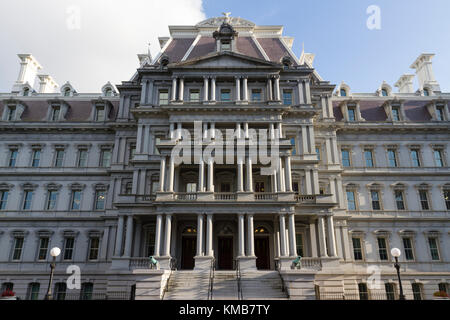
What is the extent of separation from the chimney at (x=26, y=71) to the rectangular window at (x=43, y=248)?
19548 mm

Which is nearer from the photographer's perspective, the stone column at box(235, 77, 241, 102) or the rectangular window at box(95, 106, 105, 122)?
the stone column at box(235, 77, 241, 102)

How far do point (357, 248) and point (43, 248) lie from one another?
Answer: 1124 inches

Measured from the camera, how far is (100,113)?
34438 millimetres

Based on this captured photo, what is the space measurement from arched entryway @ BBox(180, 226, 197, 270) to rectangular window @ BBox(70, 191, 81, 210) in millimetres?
11129

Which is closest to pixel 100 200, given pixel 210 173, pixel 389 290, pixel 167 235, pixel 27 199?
pixel 27 199

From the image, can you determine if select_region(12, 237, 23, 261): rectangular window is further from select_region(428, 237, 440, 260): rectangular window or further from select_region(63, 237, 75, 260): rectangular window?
select_region(428, 237, 440, 260): rectangular window

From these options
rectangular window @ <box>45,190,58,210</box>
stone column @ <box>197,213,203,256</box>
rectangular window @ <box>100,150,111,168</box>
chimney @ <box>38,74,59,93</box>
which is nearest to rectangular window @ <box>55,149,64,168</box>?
rectangular window @ <box>45,190,58,210</box>

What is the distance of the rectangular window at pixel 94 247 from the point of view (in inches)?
1145

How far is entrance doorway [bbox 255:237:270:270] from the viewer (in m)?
26.6

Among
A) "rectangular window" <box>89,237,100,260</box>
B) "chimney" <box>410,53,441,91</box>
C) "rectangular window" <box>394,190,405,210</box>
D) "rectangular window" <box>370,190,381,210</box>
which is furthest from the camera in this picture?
"chimney" <box>410,53,441,91</box>

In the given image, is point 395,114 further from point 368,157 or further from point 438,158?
point 368,157

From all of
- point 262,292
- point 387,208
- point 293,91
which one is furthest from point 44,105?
point 387,208

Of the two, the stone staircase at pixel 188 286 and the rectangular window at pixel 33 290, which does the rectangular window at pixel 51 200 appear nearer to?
the rectangular window at pixel 33 290

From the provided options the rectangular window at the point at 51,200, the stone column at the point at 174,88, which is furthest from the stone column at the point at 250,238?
the rectangular window at the point at 51,200
